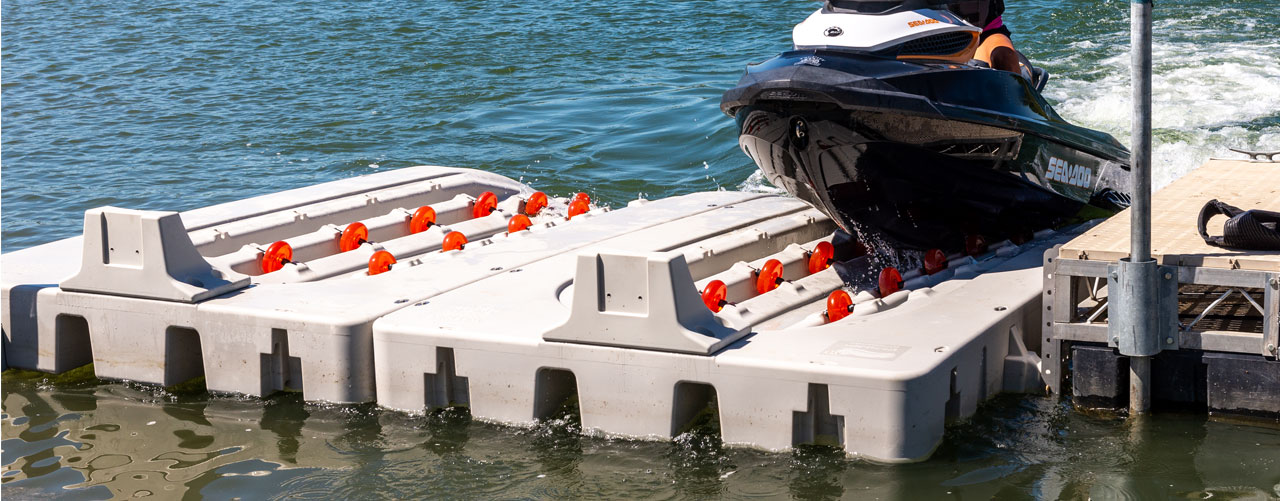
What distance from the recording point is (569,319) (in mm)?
4121

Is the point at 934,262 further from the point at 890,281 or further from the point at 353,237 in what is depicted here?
the point at 353,237

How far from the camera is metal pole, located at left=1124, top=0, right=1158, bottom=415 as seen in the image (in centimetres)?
373

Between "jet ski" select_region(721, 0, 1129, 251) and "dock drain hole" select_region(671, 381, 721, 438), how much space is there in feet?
3.94

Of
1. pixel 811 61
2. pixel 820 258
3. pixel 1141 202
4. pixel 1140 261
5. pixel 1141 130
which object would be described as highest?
pixel 811 61

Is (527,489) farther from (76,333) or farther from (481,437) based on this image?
(76,333)

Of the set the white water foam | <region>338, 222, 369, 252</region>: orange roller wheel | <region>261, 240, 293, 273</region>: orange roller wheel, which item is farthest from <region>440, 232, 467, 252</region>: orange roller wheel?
the white water foam

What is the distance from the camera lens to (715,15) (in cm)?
1606

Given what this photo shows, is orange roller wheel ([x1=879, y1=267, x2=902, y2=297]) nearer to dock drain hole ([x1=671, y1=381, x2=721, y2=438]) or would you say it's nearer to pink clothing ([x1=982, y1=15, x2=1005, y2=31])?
dock drain hole ([x1=671, y1=381, x2=721, y2=438])

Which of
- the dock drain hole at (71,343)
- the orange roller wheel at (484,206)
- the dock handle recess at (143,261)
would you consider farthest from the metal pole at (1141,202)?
the dock drain hole at (71,343)

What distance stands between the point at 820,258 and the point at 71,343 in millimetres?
3071

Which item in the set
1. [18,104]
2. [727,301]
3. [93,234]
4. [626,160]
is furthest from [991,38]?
[18,104]

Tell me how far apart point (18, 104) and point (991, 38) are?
34.2ft

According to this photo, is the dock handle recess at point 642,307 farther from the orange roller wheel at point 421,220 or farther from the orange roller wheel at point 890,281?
the orange roller wheel at point 421,220

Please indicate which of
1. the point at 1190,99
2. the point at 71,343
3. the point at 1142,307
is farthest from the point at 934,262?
the point at 1190,99
